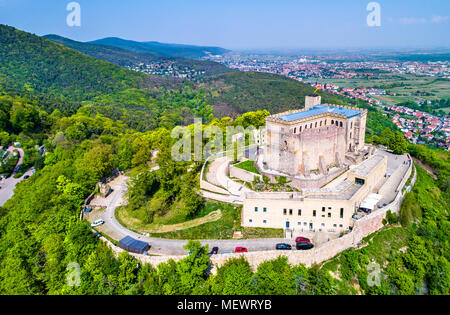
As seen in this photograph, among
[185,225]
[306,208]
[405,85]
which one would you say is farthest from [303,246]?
[405,85]

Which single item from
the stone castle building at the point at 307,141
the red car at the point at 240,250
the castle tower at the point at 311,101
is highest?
A: the castle tower at the point at 311,101

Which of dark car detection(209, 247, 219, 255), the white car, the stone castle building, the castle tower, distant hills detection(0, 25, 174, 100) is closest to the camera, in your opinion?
dark car detection(209, 247, 219, 255)

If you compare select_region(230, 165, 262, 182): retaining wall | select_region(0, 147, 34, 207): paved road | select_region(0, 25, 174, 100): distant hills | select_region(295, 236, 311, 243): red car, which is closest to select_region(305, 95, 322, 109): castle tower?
select_region(230, 165, 262, 182): retaining wall

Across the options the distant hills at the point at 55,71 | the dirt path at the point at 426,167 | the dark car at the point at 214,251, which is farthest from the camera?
the distant hills at the point at 55,71

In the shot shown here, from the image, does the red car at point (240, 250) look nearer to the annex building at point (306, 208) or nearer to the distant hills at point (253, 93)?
the annex building at point (306, 208)

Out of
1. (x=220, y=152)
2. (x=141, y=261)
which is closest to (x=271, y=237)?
(x=141, y=261)

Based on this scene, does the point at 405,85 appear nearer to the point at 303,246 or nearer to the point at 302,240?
the point at 302,240

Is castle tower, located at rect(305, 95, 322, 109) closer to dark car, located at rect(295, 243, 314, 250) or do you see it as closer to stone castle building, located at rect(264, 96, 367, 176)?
stone castle building, located at rect(264, 96, 367, 176)

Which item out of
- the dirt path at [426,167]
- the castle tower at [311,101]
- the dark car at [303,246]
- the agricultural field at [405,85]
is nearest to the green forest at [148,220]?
the dirt path at [426,167]
